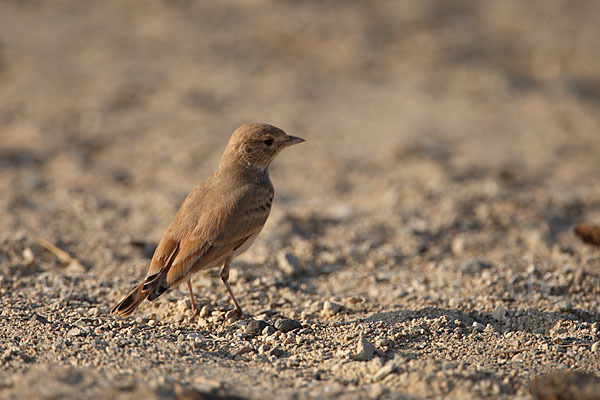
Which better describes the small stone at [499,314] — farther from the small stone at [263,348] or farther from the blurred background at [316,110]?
the small stone at [263,348]

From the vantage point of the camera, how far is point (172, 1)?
43.8 feet

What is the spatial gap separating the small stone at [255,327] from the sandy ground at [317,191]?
0.02 meters

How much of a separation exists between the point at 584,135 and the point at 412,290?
229 inches

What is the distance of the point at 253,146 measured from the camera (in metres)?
5.67

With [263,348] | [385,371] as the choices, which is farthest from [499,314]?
[263,348]

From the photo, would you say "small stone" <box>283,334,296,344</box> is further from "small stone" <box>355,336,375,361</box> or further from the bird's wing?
the bird's wing

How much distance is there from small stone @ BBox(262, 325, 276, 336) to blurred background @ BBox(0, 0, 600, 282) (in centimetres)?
201

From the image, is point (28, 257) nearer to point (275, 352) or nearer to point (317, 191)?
point (275, 352)

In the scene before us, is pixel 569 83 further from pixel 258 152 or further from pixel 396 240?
pixel 258 152

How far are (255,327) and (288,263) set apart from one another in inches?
57.9

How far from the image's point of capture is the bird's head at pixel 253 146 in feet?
18.5

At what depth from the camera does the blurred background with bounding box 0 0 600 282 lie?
24.8 feet

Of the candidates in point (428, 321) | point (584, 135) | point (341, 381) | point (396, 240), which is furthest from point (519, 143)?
point (341, 381)

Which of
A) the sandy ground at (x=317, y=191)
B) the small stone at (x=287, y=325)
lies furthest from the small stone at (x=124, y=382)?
the small stone at (x=287, y=325)
